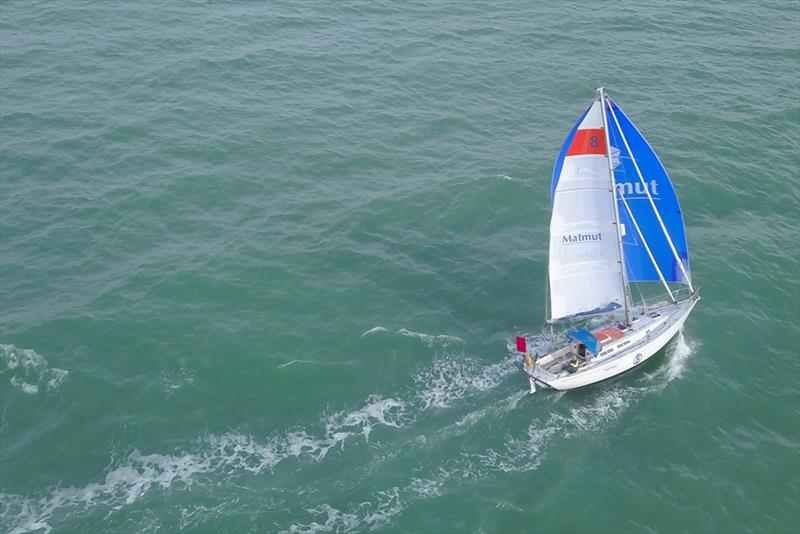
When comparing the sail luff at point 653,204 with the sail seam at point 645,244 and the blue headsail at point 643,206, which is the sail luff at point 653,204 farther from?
the sail seam at point 645,244

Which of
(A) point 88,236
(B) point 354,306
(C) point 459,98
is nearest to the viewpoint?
(B) point 354,306

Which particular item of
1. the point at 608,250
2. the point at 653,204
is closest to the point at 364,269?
the point at 608,250

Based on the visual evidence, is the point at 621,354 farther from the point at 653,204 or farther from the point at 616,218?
the point at 653,204

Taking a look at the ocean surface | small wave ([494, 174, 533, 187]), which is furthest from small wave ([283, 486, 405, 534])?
small wave ([494, 174, 533, 187])

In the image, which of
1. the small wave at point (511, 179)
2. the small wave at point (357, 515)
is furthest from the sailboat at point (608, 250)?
the small wave at point (511, 179)

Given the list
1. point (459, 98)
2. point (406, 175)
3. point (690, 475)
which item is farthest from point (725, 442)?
point (459, 98)

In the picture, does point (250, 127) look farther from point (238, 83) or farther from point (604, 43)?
point (604, 43)

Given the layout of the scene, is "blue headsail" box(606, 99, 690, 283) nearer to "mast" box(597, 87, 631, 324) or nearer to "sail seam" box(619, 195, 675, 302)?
"sail seam" box(619, 195, 675, 302)
